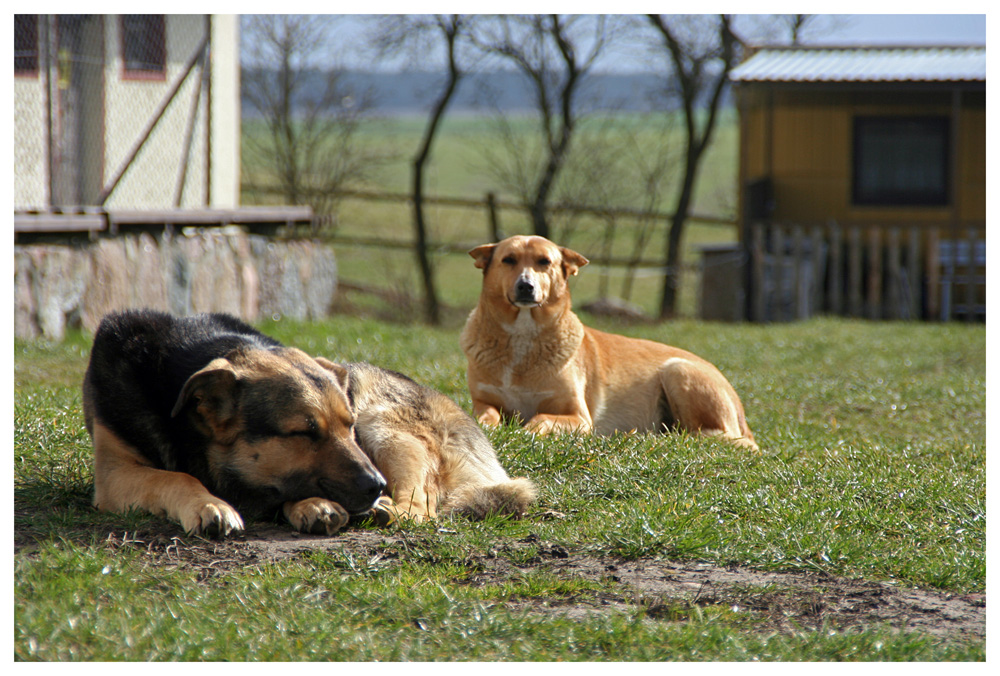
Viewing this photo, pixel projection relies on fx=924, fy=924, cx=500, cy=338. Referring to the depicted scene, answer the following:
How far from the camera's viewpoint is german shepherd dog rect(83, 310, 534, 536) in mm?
3553

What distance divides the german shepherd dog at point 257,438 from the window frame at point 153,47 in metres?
10.7

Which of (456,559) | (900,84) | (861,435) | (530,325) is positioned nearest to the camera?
(456,559)

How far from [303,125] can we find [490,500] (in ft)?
53.1

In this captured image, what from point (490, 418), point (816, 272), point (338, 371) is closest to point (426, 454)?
point (338, 371)

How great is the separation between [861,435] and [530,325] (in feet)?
9.70

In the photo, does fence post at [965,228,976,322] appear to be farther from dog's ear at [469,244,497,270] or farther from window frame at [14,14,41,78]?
window frame at [14,14,41,78]

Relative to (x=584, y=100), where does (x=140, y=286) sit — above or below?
below

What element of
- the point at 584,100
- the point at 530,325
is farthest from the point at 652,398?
the point at 584,100

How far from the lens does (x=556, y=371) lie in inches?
236

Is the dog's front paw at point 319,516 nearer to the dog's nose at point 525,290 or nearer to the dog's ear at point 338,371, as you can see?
the dog's ear at point 338,371

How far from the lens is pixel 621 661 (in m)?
2.80
